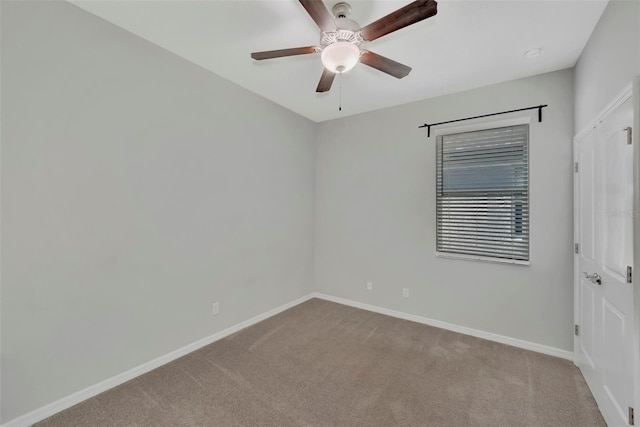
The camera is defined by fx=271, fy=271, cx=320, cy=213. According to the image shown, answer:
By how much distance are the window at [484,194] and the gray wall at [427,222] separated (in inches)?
3.6

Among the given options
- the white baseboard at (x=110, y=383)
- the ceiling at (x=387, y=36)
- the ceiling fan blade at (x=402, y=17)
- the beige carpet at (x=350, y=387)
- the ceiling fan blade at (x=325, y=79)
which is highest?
the ceiling at (x=387, y=36)

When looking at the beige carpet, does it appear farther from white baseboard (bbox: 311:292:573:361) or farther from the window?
the window

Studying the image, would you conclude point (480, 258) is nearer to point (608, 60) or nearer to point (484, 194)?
point (484, 194)

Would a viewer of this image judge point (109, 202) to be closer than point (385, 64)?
No

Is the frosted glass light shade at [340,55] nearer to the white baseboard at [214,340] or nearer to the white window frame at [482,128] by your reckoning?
the white window frame at [482,128]

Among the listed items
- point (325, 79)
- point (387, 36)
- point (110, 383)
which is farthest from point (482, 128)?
point (110, 383)

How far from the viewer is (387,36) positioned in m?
2.14

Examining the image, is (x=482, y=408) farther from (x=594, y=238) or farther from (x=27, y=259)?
(x=27, y=259)

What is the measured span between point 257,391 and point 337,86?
3011mm

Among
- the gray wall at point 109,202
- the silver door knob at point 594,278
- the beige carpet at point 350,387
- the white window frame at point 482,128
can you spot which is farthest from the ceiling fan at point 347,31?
the beige carpet at point 350,387

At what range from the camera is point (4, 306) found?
1.64m

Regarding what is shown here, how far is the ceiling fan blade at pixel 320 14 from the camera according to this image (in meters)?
1.42

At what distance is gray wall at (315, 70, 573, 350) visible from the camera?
2.60 metres

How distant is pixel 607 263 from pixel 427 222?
166cm
